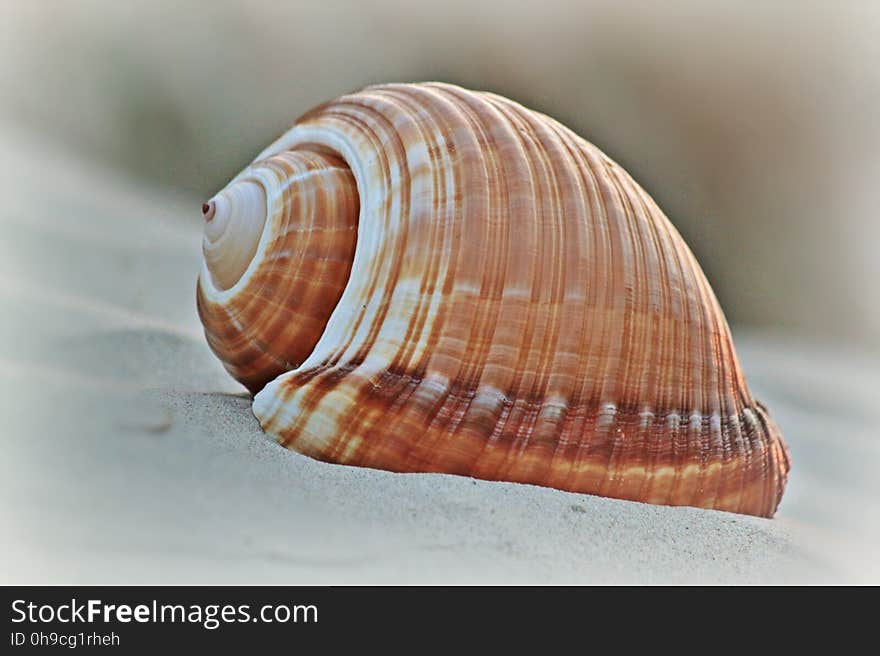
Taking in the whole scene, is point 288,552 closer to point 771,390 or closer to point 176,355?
point 176,355

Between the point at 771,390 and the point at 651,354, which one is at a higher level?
the point at 651,354

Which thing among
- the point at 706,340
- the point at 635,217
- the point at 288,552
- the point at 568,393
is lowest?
the point at 288,552

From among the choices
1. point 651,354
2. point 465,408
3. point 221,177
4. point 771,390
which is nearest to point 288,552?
point 465,408

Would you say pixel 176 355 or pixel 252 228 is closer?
pixel 252 228

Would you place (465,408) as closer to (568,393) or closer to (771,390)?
(568,393)
